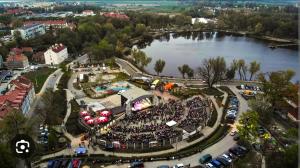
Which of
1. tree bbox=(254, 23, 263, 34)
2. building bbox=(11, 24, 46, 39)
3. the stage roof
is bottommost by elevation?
the stage roof

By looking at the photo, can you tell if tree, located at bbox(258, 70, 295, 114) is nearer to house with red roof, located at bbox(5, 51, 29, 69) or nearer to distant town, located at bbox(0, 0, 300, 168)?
distant town, located at bbox(0, 0, 300, 168)

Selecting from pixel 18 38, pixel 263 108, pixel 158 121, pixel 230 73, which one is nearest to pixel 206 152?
pixel 158 121

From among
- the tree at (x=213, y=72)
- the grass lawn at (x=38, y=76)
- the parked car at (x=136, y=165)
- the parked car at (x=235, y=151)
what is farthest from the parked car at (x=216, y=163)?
the grass lawn at (x=38, y=76)

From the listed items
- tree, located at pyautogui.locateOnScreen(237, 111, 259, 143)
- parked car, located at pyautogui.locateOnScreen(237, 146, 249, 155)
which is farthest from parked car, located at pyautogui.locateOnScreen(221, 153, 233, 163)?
tree, located at pyautogui.locateOnScreen(237, 111, 259, 143)

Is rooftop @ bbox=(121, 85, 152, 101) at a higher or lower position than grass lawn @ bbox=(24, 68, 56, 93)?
higher

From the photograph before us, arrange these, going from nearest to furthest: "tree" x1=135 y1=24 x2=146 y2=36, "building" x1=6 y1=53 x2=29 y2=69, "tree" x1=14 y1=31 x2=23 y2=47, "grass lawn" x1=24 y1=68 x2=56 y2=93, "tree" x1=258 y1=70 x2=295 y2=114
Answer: "tree" x1=258 y1=70 x2=295 y2=114 → "grass lawn" x1=24 y1=68 x2=56 y2=93 → "building" x1=6 y1=53 x2=29 y2=69 → "tree" x1=14 y1=31 x2=23 y2=47 → "tree" x1=135 y1=24 x2=146 y2=36
